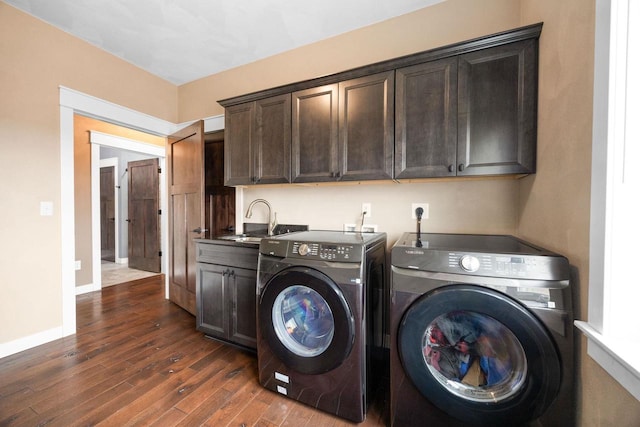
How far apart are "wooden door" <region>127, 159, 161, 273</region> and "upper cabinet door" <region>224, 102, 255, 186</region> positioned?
3.06m

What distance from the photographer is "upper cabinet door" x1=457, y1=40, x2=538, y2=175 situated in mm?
1412

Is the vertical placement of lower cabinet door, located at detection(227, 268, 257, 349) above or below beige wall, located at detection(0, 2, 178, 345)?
below

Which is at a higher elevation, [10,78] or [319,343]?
[10,78]

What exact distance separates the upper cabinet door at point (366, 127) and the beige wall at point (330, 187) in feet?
1.21

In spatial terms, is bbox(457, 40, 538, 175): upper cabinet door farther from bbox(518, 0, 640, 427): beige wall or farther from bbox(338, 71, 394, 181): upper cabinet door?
bbox(338, 71, 394, 181): upper cabinet door

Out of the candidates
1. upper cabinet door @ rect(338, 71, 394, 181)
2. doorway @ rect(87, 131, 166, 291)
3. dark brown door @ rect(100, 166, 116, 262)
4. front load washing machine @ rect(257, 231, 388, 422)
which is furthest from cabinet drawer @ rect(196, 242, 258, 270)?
dark brown door @ rect(100, 166, 116, 262)

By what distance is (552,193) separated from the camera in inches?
49.3

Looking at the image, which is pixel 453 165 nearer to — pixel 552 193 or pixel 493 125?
pixel 493 125

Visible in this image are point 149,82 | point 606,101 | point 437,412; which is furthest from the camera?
point 149,82

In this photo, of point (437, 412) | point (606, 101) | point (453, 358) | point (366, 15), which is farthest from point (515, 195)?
point (366, 15)

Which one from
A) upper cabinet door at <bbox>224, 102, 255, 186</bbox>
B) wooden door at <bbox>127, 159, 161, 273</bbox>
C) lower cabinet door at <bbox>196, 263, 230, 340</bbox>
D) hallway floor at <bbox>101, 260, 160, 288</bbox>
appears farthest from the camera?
wooden door at <bbox>127, 159, 161, 273</bbox>

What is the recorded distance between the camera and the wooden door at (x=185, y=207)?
260 cm

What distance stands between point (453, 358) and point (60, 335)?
10.6 ft

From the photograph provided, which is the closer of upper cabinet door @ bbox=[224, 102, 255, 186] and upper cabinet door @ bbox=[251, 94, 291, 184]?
upper cabinet door @ bbox=[251, 94, 291, 184]
